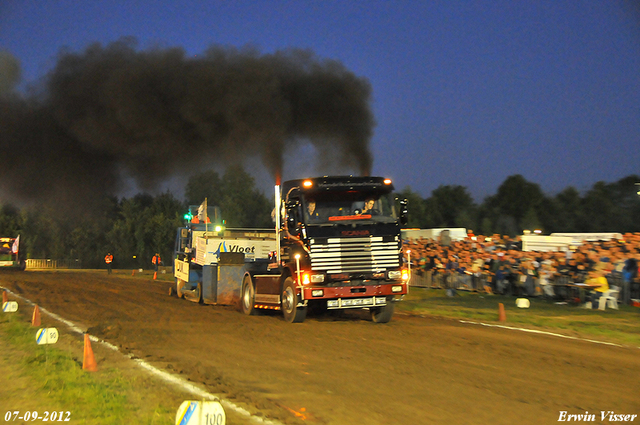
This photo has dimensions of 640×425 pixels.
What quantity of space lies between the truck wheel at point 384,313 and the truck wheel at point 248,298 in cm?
342

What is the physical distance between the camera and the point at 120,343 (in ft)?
36.0

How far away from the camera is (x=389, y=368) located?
824 centimetres

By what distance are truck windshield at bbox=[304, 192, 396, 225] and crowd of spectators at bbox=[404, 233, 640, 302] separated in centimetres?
107

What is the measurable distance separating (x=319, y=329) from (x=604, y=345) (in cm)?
536

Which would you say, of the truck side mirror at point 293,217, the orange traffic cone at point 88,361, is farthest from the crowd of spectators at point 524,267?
the orange traffic cone at point 88,361

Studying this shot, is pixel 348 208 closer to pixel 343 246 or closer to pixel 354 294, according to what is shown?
pixel 343 246

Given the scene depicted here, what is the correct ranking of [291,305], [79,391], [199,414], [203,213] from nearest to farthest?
1. [199,414]
2. [79,391]
3. [291,305]
4. [203,213]

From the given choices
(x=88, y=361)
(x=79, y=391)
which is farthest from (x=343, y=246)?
(x=79, y=391)

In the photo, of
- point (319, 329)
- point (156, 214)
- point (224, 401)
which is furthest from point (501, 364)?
point (156, 214)

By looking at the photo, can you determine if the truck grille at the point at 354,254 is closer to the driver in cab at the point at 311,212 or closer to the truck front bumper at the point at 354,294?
the truck front bumper at the point at 354,294

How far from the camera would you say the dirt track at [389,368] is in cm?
618

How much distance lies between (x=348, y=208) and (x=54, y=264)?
172 feet

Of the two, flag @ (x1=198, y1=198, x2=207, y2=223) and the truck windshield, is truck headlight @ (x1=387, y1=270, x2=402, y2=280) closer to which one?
the truck windshield

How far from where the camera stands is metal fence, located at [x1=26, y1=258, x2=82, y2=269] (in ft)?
189
